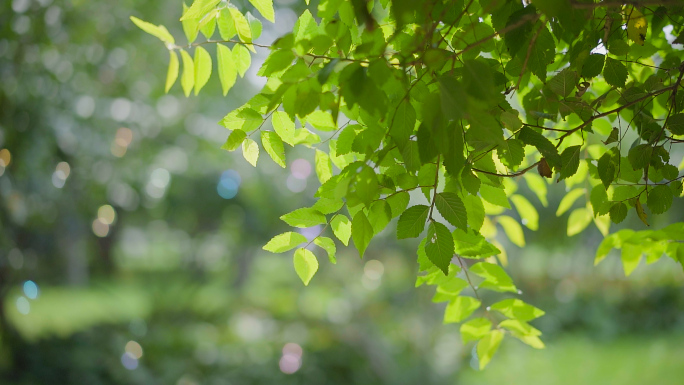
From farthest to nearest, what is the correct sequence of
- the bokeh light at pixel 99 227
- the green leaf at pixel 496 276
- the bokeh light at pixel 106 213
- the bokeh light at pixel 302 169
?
1. the bokeh light at pixel 99 227
2. the bokeh light at pixel 106 213
3. the bokeh light at pixel 302 169
4. the green leaf at pixel 496 276

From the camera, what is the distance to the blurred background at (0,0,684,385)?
247 centimetres

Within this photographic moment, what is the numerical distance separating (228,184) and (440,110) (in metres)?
3.21

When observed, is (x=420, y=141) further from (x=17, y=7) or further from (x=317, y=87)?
(x=17, y=7)

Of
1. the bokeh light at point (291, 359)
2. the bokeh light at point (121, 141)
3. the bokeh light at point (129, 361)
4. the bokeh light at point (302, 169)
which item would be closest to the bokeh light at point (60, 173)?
the bokeh light at point (121, 141)

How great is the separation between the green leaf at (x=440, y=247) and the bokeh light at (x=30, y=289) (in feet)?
10.3

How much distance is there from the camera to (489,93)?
0.31 m

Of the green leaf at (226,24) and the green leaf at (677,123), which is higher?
the green leaf at (677,123)

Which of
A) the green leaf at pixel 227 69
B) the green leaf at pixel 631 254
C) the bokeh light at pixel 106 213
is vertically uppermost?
the green leaf at pixel 631 254

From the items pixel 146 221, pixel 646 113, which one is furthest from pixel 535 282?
pixel 646 113

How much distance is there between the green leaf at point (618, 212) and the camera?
20.1 inches

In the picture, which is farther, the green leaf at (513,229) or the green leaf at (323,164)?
the green leaf at (513,229)

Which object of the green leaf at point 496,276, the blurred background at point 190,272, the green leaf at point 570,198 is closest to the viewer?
the green leaf at point 496,276

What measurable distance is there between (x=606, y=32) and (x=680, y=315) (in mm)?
4075

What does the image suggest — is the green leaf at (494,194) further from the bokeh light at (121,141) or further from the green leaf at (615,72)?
the bokeh light at (121,141)
